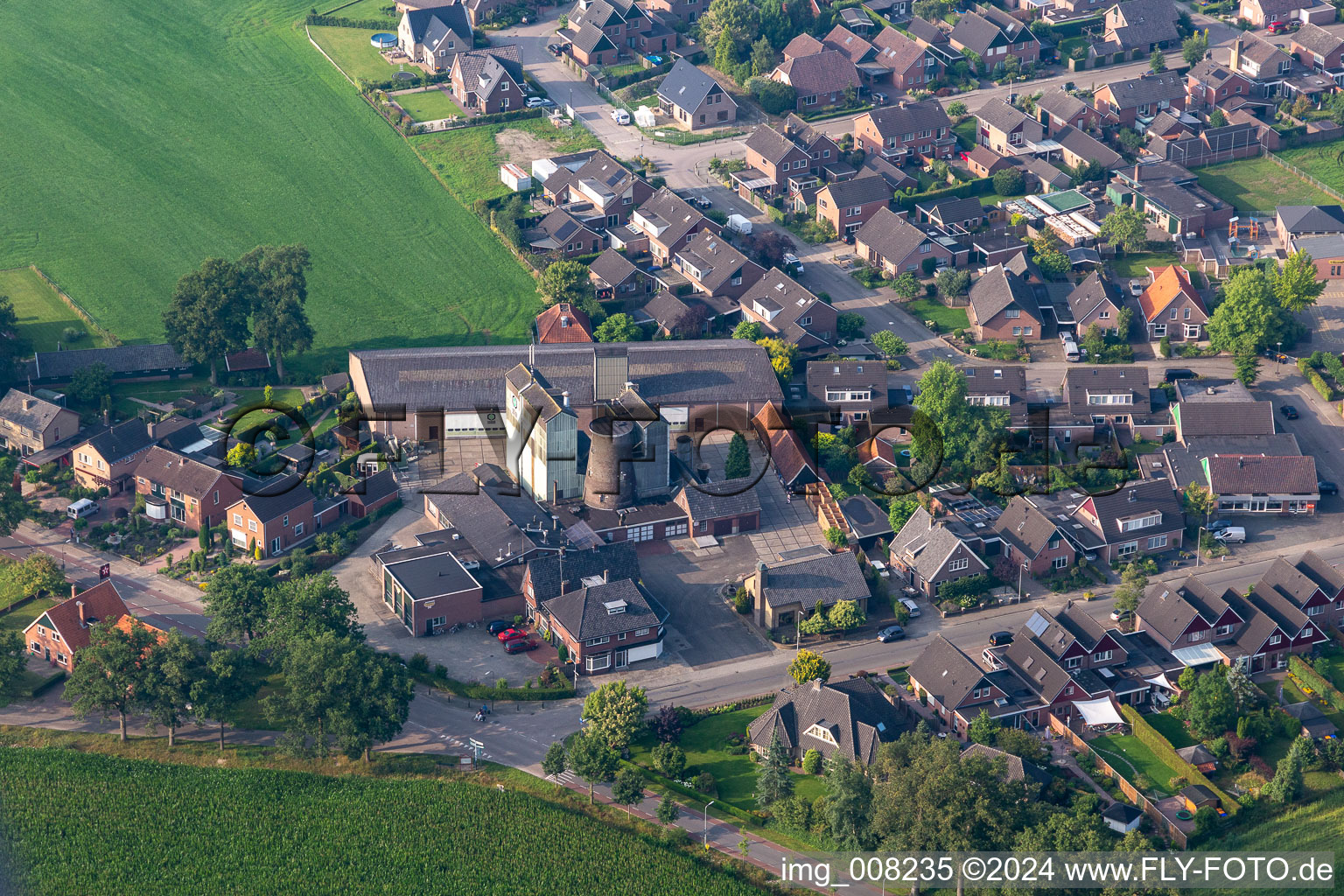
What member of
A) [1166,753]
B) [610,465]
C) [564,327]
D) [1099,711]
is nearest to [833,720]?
[1099,711]

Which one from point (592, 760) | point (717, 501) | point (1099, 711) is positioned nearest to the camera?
point (592, 760)

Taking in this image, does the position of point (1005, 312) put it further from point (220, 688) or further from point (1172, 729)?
point (220, 688)

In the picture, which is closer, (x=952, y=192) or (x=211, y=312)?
(x=211, y=312)

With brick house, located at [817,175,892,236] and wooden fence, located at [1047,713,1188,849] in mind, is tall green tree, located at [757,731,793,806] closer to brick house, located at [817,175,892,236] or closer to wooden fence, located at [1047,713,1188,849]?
wooden fence, located at [1047,713,1188,849]

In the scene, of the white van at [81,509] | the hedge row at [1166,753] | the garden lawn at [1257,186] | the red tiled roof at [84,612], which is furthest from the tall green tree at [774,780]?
the garden lawn at [1257,186]

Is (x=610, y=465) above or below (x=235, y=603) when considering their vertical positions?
above

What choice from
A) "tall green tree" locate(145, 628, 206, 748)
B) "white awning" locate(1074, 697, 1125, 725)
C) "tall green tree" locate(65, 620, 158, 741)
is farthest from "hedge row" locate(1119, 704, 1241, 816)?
"tall green tree" locate(65, 620, 158, 741)

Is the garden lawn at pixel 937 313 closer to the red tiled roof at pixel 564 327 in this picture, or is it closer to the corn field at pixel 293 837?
the red tiled roof at pixel 564 327
